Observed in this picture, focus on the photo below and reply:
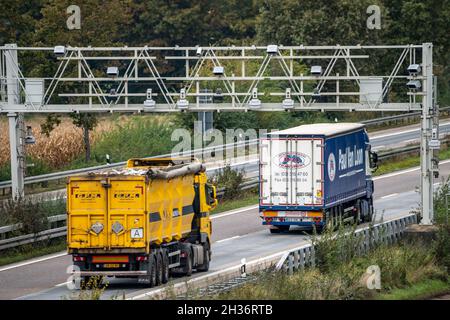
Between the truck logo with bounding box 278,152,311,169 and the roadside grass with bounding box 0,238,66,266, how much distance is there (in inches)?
307

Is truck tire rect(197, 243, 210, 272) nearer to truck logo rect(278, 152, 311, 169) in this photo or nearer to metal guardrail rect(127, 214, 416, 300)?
metal guardrail rect(127, 214, 416, 300)

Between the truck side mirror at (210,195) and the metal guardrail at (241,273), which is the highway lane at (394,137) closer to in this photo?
the metal guardrail at (241,273)

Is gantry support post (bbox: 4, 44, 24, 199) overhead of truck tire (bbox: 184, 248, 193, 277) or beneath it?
overhead

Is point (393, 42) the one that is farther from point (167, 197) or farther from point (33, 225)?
point (167, 197)

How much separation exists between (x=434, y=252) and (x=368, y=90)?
682 centimetres

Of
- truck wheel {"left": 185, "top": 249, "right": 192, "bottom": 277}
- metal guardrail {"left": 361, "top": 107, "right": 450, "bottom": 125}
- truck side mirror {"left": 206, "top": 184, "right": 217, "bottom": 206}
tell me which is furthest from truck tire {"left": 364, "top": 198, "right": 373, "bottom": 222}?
metal guardrail {"left": 361, "top": 107, "right": 450, "bottom": 125}

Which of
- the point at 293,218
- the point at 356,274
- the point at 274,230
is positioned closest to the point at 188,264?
the point at 356,274

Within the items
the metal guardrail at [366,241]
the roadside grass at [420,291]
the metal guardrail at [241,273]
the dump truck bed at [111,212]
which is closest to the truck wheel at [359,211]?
the metal guardrail at [366,241]

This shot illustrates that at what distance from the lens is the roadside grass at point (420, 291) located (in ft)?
119

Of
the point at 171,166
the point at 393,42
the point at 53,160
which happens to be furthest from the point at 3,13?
the point at 393,42

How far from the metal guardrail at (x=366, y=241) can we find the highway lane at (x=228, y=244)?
2.66 ft

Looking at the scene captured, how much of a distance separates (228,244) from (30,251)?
6596 millimetres

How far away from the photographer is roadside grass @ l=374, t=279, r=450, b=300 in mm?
36219

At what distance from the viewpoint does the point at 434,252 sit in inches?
1639
